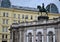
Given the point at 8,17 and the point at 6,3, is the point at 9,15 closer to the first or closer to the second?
the point at 8,17

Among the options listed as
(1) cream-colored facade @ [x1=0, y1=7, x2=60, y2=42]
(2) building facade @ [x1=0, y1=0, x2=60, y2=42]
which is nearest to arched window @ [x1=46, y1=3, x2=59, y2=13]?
(2) building facade @ [x1=0, y1=0, x2=60, y2=42]

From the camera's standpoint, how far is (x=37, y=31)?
61.4 m

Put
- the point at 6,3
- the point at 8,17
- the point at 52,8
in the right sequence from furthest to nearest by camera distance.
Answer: the point at 52,8
the point at 6,3
the point at 8,17

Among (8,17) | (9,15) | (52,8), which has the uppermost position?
(52,8)

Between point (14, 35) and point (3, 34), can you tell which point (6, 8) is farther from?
point (14, 35)

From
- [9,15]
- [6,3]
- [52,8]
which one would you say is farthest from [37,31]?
[52,8]

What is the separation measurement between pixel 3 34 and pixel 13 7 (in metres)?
11.5

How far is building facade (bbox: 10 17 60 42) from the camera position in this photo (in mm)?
57156

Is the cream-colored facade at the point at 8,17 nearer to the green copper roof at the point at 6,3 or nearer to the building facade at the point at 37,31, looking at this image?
the green copper roof at the point at 6,3

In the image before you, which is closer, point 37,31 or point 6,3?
point 37,31

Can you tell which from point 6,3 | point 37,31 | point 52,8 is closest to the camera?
point 37,31

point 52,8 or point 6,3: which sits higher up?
point 6,3

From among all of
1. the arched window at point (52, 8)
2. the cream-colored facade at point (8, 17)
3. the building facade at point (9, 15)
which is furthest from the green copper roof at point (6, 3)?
the arched window at point (52, 8)

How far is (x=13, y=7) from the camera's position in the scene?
90438mm
